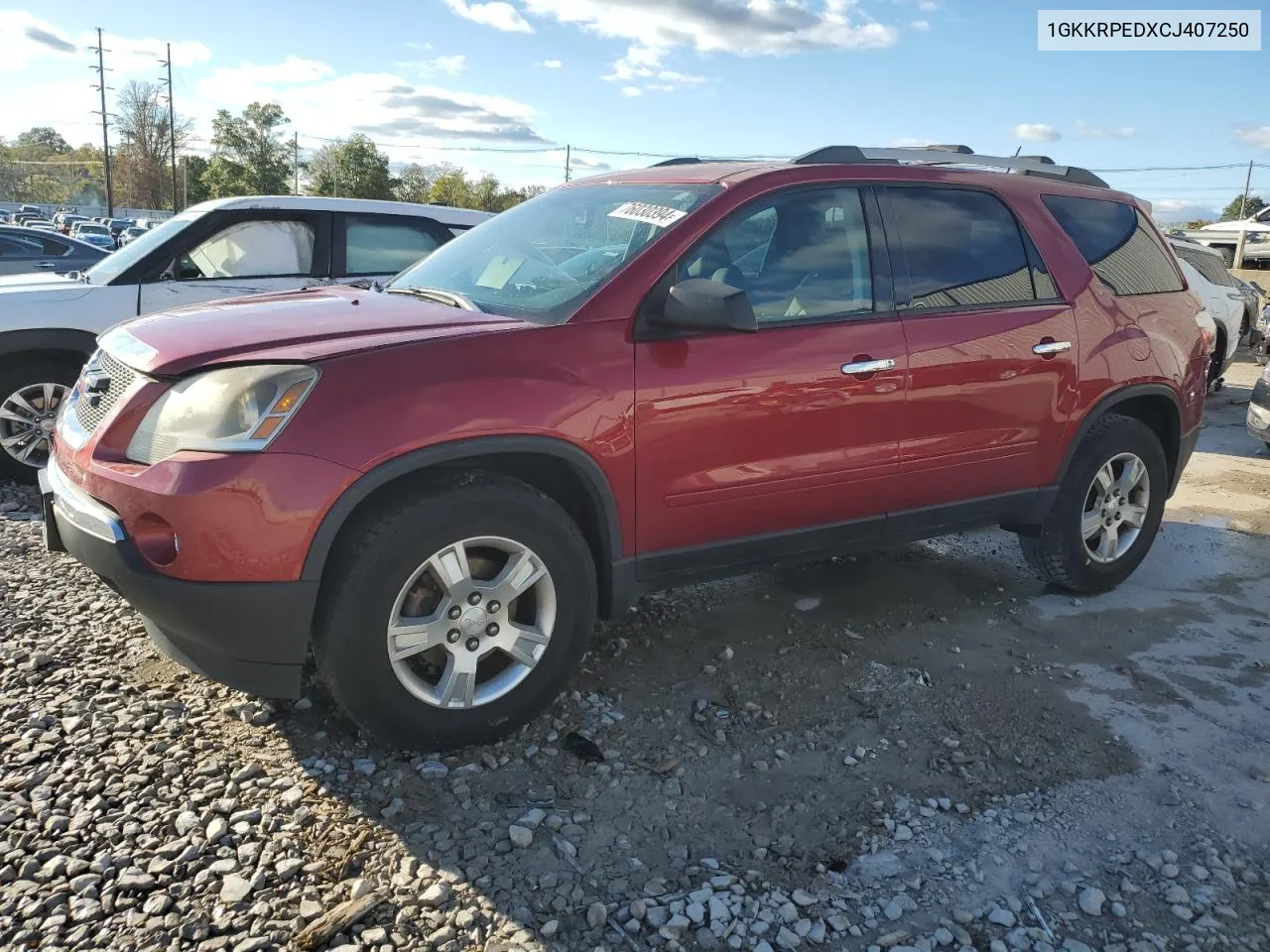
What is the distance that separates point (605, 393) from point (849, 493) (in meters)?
1.18

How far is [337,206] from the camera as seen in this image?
6.60m

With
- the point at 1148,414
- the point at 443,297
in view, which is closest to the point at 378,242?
the point at 443,297

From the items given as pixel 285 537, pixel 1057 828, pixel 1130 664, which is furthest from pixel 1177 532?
pixel 285 537

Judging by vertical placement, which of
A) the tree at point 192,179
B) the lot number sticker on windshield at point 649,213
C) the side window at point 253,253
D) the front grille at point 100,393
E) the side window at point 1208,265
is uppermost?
the tree at point 192,179

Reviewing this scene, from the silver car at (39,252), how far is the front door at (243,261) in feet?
15.5

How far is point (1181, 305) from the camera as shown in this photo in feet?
15.6

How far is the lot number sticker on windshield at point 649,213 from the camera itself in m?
3.35

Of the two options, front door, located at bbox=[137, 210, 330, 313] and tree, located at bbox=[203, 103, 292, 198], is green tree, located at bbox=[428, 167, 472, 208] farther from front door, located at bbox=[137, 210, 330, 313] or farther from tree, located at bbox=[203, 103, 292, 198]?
front door, located at bbox=[137, 210, 330, 313]

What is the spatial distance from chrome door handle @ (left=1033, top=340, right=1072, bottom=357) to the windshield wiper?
241cm

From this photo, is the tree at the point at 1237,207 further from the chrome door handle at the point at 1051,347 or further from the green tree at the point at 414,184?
the chrome door handle at the point at 1051,347

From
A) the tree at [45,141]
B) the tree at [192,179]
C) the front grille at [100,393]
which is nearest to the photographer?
the front grille at [100,393]

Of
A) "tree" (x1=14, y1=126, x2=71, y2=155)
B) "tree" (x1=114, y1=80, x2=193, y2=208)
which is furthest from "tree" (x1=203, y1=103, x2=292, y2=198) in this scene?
"tree" (x1=14, y1=126, x2=71, y2=155)

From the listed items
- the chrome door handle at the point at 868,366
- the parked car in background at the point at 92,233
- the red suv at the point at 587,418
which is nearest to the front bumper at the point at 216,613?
the red suv at the point at 587,418

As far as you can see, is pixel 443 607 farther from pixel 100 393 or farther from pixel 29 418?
pixel 29 418
